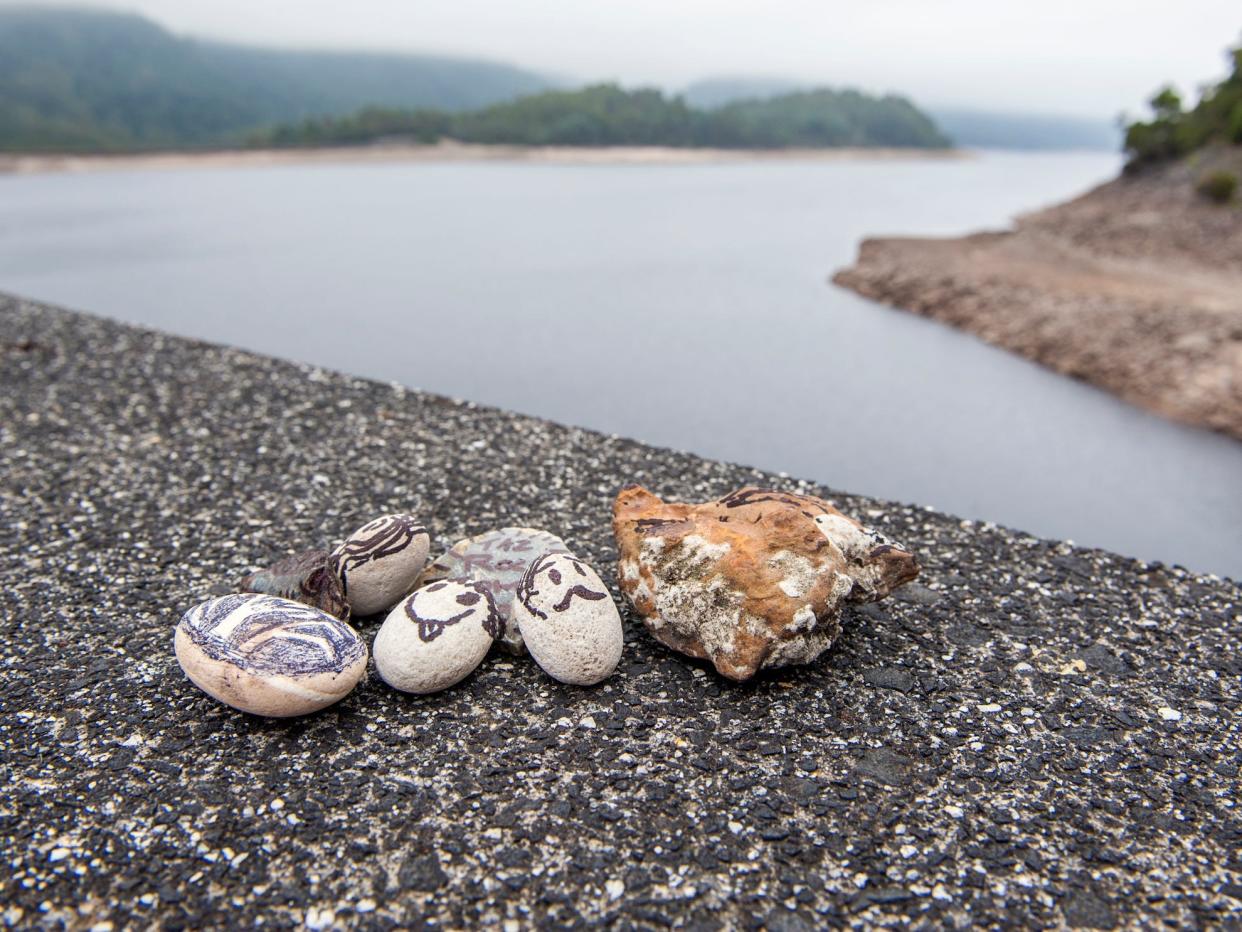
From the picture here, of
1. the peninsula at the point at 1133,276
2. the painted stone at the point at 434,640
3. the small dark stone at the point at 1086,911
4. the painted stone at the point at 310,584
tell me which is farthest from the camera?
the peninsula at the point at 1133,276

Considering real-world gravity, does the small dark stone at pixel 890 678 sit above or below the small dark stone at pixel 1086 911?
below

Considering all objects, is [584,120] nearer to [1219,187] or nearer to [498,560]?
[1219,187]

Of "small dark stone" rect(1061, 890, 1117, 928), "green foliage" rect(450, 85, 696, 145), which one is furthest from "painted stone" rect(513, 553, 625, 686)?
"green foliage" rect(450, 85, 696, 145)

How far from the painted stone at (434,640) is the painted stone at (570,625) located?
176 mm

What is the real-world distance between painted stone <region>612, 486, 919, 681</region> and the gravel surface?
18 cm

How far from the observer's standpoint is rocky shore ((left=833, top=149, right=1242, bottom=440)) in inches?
363

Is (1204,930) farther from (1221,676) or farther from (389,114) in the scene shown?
(389,114)

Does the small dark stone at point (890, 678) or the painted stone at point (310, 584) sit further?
the painted stone at point (310, 584)

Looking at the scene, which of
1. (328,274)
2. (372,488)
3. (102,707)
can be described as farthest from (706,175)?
(102,707)

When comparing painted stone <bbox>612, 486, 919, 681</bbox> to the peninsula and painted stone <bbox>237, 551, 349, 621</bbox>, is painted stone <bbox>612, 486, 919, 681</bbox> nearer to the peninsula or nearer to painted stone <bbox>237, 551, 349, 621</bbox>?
painted stone <bbox>237, 551, 349, 621</bbox>

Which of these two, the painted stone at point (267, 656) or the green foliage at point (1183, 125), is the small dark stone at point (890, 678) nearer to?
the painted stone at point (267, 656)

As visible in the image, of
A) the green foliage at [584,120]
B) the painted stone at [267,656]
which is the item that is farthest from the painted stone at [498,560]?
the green foliage at [584,120]

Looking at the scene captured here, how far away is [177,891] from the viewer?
2.70 m

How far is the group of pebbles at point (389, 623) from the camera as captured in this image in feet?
10.8
